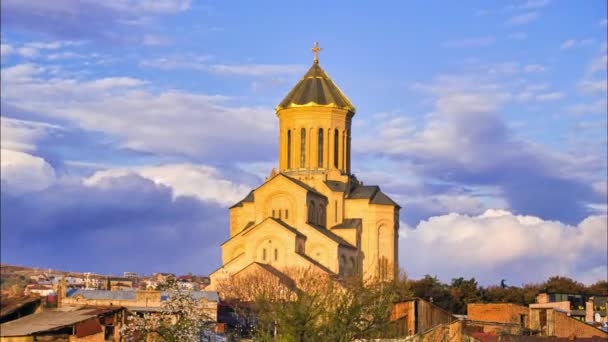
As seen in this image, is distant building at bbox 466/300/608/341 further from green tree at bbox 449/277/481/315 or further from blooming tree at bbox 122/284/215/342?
green tree at bbox 449/277/481/315

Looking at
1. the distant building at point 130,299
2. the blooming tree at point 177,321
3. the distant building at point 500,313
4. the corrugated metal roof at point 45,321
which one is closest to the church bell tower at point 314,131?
the distant building at point 130,299

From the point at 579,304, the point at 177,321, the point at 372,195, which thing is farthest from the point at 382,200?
the point at 177,321

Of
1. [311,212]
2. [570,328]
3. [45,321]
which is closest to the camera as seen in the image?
[570,328]

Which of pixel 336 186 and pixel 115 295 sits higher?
pixel 336 186

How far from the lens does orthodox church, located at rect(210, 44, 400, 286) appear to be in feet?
267

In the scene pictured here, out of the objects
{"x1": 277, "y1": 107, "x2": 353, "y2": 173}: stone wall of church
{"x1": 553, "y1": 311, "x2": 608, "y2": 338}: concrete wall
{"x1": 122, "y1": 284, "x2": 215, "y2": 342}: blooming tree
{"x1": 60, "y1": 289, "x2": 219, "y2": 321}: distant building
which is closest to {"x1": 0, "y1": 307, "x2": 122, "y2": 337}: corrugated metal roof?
{"x1": 60, "y1": 289, "x2": 219, "y2": 321}: distant building

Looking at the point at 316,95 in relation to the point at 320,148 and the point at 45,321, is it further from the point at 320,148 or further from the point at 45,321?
the point at 45,321

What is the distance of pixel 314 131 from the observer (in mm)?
85500

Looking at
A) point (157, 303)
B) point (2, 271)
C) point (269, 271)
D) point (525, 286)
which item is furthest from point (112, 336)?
point (2, 271)

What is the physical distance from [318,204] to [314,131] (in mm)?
Answer: 4690

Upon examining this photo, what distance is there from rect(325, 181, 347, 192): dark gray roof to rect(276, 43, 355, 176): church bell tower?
2.66 ft

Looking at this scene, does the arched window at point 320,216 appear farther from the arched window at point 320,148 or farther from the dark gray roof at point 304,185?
the arched window at point 320,148

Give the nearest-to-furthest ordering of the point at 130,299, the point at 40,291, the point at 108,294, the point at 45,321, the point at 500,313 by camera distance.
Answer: the point at 45,321
the point at 130,299
the point at 500,313
the point at 108,294
the point at 40,291

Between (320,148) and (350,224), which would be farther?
(320,148)
